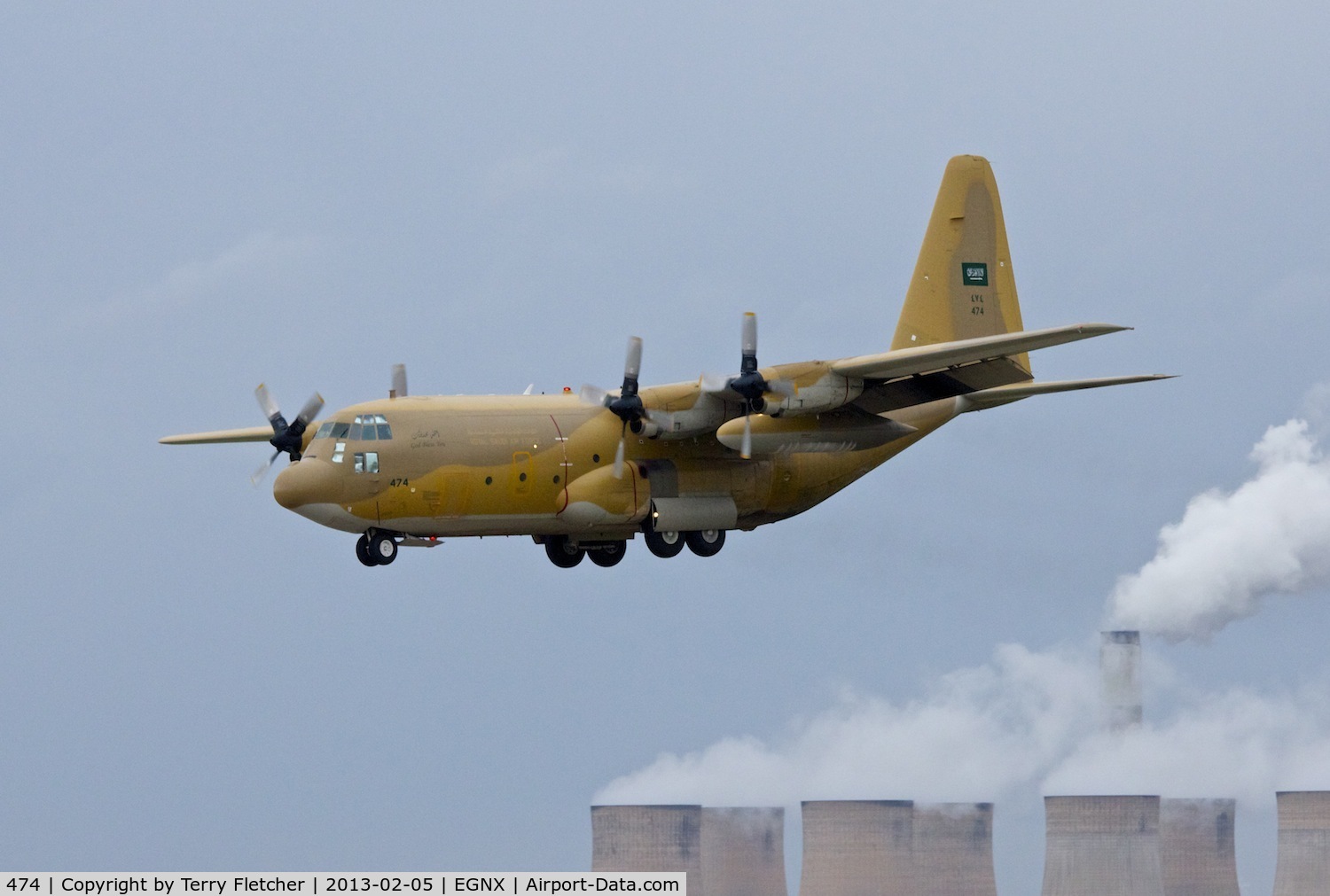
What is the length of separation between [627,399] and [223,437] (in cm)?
1085

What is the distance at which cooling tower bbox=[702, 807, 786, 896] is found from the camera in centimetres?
8494

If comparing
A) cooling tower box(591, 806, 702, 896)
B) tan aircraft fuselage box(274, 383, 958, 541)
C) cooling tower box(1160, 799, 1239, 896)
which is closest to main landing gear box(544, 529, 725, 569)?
tan aircraft fuselage box(274, 383, 958, 541)

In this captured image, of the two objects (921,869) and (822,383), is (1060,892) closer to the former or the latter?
(921,869)

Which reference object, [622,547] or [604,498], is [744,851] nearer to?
[622,547]

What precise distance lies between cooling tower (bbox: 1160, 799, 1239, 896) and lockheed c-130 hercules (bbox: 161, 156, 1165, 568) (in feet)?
156

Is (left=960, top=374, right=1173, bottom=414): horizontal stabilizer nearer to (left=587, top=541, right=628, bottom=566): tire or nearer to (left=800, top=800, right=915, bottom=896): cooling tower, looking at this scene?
(left=587, top=541, right=628, bottom=566): tire

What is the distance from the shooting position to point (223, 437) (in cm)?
4966

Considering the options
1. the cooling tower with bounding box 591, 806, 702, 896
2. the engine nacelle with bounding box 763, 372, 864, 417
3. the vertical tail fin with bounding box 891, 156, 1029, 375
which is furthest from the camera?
the cooling tower with bounding box 591, 806, 702, 896

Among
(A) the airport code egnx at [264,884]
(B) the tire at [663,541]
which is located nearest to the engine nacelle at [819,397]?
(B) the tire at [663,541]

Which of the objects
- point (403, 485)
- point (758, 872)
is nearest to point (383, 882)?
point (403, 485)

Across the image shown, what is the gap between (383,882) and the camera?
4575cm

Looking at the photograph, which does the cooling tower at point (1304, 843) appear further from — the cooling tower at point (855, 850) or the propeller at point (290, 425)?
the propeller at point (290, 425)

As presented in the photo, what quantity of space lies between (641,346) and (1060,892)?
4782 cm

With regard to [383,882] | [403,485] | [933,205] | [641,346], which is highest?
[933,205]
